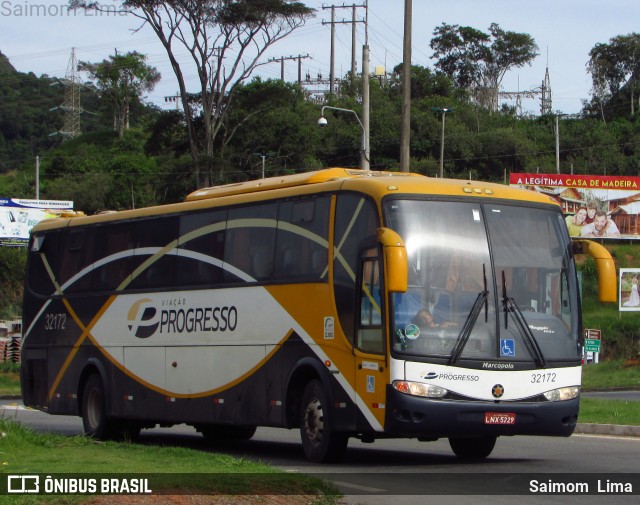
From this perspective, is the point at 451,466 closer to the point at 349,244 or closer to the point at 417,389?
the point at 417,389

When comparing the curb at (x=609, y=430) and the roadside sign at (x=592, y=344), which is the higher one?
the curb at (x=609, y=430)

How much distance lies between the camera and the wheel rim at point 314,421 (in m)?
13.9

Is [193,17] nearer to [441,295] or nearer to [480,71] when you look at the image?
[441,295]

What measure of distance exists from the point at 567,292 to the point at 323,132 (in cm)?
7070

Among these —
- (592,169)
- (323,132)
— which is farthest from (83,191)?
(592,169)

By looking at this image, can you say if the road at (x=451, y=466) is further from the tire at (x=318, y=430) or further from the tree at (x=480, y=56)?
the tree at (x=480, y=56)

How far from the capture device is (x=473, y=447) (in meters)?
14.9

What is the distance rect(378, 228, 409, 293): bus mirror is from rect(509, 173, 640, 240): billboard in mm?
57054

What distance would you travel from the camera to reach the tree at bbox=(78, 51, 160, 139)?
108 meters

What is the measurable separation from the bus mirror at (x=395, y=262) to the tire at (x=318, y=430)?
7.05 feet

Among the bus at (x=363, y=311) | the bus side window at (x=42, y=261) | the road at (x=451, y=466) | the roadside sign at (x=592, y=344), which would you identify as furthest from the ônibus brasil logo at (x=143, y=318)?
the roadside sign at (x=592, y=344)

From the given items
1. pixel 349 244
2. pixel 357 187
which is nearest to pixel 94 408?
pixel 349 244

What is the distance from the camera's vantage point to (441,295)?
13.0 metres

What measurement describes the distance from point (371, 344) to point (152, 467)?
9.70ft
